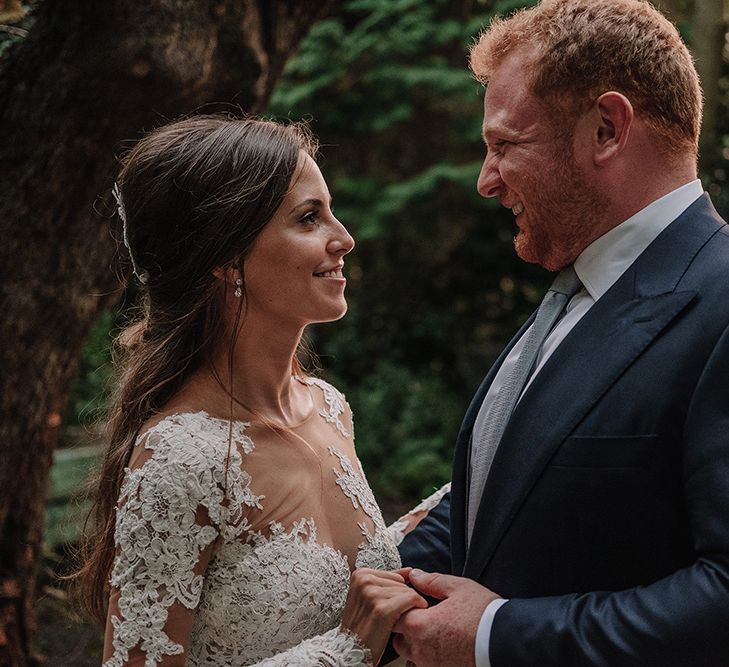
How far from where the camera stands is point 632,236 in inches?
85.0

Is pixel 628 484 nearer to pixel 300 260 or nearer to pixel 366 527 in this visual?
pixel 366 527

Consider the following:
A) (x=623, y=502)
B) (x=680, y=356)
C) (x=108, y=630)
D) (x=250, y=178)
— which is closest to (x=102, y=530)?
(x=108, y=630)

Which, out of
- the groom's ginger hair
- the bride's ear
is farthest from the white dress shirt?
the bride's ear

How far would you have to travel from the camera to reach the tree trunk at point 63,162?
3262 millimetres

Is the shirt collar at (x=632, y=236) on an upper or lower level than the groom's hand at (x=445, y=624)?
upper

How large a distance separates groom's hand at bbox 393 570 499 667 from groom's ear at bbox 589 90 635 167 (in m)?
1.02

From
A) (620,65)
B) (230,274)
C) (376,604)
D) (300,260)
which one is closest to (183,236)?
(230,274)

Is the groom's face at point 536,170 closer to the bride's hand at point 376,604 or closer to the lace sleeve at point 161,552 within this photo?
the bride's hand at point 376,604

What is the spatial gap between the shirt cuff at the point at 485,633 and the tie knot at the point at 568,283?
77cm

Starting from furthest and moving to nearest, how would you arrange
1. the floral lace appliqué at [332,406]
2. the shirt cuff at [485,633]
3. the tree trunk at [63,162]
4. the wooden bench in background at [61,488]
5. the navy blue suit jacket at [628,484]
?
the wooden bench in background at [61,488], the tree trunk at [63,162], the floral lace appliqué at [332,406], the shirt cuff at [485,633], the navy blue suit jacket at [628,484]

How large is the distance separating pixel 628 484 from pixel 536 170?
0.80 metres

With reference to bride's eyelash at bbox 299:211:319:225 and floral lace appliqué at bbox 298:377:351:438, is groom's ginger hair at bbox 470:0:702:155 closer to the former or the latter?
bride's eyelash at bbox 299:211:319:225

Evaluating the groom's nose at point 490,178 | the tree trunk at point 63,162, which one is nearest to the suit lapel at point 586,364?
the groom's nose at point 490,178

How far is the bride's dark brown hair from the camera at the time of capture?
2.39 m
